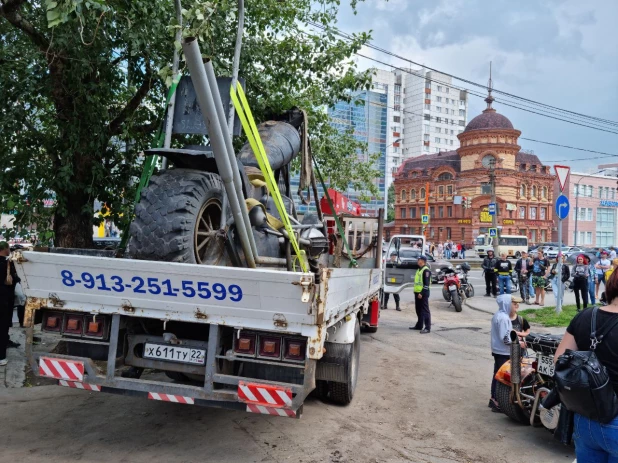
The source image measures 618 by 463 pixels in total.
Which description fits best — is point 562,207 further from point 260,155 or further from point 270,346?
point 270,346

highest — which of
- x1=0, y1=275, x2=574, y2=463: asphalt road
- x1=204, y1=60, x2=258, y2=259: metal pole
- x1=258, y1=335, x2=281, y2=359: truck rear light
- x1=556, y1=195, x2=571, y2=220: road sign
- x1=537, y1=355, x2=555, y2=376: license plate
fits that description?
x1=556, y1=195, x2=571, y2=220: road sign

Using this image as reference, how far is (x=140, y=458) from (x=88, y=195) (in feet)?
14.1

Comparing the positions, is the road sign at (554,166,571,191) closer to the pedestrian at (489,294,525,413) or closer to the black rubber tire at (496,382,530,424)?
the pedestrian at (489,294,525,413)

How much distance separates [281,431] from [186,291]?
186cm

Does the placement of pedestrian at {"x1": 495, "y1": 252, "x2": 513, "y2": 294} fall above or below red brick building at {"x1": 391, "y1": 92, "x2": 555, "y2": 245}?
below

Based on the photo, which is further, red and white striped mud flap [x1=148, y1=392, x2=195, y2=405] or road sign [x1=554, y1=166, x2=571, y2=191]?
road sign [x1=554, y1=166, x2=571, y2=191]

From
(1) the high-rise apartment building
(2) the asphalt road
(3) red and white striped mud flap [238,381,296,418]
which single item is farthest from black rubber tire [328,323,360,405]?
(1) the high-rise apartment building

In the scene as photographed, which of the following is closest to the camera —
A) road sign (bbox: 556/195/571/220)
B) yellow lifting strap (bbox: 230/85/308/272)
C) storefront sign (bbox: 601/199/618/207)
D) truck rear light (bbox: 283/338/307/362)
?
truck rear light (bbox: 283/338/307/362)

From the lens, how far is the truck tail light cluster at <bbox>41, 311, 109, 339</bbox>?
456 cm

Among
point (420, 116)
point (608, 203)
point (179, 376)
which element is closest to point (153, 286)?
point (179, 376)

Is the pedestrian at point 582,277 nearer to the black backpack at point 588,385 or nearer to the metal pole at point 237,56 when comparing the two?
the metal pole at point 237,56

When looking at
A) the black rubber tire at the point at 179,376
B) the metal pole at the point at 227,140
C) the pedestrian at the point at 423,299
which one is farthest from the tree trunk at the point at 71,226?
the pedestrian at the point at 423,299

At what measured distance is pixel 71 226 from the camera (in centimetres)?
757

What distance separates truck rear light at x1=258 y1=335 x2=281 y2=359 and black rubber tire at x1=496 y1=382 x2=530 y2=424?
275 cm
